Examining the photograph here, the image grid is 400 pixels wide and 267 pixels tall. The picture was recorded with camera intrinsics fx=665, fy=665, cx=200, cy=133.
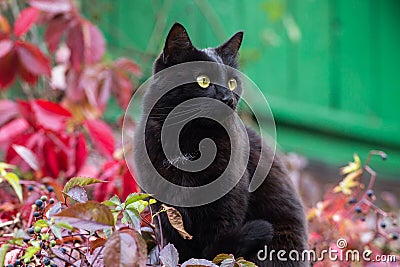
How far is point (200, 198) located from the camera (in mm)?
1511

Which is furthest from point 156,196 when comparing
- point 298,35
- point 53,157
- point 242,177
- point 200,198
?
point 298,35

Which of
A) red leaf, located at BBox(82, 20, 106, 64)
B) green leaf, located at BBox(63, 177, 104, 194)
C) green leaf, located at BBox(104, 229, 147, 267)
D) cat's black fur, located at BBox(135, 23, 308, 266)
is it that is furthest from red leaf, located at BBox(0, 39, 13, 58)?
green leaf, located at BBox(104, 229, 147, 267)

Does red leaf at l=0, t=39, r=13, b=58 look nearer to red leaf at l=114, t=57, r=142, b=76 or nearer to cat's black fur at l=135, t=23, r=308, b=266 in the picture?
red leaf at l=114, t=57, r=142, b=76

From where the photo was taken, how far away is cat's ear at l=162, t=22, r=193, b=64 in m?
1.53

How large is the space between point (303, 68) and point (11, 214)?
2819 millimetres

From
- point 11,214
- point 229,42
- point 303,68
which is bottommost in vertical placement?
point 11,214

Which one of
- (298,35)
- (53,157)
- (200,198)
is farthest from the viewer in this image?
(298,35)

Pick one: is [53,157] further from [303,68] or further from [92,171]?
[303,68]

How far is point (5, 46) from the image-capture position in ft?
7.13

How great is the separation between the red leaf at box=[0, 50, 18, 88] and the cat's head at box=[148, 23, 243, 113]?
2.47 feet

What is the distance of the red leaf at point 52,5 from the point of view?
7.36 ft

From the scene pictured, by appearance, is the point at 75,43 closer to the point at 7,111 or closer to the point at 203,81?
the point at 7,111

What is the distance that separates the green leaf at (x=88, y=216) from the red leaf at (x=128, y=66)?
146 centimetres

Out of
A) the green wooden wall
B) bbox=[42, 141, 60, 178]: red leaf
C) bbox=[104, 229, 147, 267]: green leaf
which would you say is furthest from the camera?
the green wooden wall
